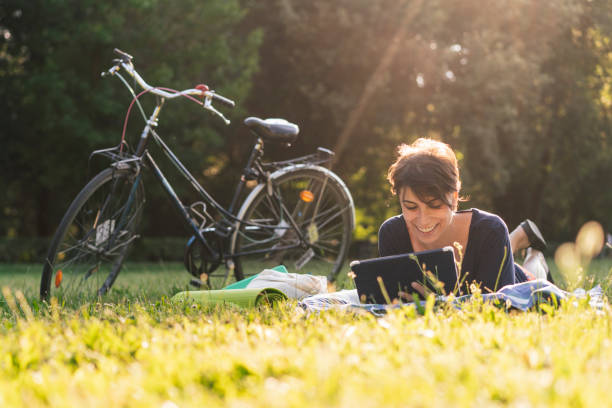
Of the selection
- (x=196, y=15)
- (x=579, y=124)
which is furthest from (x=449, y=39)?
Answer: (x=196, y=15)

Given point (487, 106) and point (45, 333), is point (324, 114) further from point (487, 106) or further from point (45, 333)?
point (45, 333)

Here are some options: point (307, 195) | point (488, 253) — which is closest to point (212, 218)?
point (307, 195)

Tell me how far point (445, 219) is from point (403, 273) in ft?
1.92

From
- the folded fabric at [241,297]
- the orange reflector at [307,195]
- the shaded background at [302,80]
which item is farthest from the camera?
the shaded background at [302,80]

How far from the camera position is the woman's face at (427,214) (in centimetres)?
358

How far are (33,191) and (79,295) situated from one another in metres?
15.7

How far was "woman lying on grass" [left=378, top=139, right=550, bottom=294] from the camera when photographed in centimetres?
355

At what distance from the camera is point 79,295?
14.0ft

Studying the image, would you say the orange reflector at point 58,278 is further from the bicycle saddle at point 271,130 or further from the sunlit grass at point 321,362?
the bicycle saddle at point 271,130

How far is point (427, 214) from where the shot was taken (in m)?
3.61

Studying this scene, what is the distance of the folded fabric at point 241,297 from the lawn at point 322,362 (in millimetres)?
897

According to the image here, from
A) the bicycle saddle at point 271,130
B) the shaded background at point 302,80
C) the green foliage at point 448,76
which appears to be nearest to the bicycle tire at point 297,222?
the bicycle saddle at point 271,130

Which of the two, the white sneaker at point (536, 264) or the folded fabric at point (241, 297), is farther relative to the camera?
the white sneaker at point (536, 264)

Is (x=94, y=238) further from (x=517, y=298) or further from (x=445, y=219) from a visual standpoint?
(x=517, y=298)
